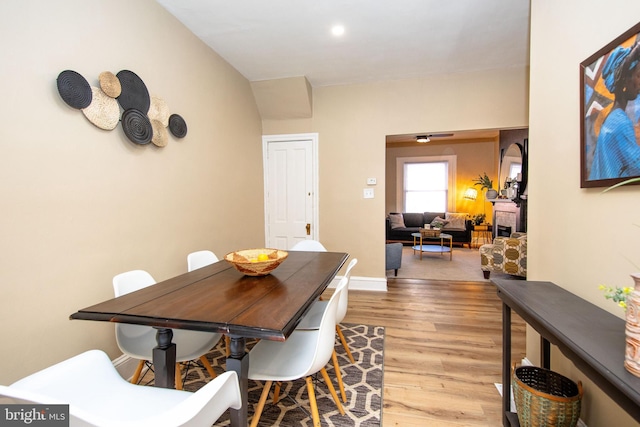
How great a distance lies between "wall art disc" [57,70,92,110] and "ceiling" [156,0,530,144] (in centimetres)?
107

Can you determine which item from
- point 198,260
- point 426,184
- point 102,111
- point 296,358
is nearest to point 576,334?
point 296,358

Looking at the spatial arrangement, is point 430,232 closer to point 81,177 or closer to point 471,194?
point 471,194

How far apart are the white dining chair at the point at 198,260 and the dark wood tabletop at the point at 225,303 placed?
324 mm

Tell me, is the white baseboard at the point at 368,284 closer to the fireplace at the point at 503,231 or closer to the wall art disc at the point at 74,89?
the fireplace at the point at 503,231

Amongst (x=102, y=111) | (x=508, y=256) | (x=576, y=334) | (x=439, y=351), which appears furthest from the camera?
(x=508, y=256)

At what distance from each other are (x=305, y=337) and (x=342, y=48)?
2731 mm

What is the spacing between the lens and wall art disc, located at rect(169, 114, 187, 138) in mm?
2387

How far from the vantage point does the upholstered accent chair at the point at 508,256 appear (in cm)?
405

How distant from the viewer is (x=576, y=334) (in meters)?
1.02

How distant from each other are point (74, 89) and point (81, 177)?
490 millimetres

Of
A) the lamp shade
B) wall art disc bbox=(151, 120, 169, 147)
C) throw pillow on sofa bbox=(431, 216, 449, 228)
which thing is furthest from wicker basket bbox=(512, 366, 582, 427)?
the lamp shade

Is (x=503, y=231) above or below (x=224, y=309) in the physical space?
below

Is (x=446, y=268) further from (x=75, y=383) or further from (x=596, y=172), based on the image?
(x=75, y=383)

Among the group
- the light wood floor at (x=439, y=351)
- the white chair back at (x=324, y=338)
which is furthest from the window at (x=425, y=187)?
the white chair back at (x=324, y=338)
